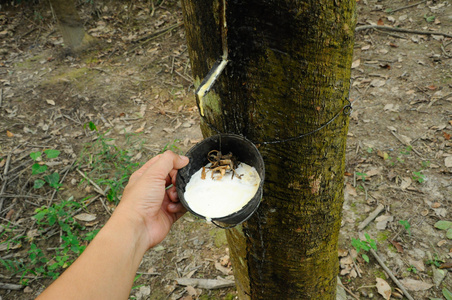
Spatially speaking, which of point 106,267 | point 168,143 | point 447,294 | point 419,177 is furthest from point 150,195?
point 419,177

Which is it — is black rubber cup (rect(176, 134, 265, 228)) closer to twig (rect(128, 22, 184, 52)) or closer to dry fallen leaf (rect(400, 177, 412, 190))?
dry fallen leaf (rect(400, 177, 412, 190))

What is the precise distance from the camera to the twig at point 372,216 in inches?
139

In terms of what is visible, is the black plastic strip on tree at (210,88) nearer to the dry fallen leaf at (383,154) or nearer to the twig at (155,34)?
the dry fallen leaf at (383,154)

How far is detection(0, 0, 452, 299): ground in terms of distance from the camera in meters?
3.37

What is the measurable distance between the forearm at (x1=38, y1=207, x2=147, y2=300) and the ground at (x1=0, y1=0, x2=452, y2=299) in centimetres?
172

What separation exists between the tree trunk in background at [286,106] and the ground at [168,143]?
1.54 metres

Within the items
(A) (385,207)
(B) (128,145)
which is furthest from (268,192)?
(B) (128,145)

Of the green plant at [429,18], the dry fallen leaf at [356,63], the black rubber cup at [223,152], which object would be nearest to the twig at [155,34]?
the dry fallen leaf at [356,63]

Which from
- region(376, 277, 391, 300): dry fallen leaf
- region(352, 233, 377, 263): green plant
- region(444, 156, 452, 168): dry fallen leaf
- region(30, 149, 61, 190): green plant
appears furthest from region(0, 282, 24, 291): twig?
region(444, 156, 452, 168): dry fallen leaf

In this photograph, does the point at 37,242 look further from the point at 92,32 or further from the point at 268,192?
the point at 92,32

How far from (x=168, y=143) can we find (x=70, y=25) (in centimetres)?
450

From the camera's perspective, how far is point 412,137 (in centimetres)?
434

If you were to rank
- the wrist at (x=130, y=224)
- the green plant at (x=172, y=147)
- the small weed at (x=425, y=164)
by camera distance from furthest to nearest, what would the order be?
the green plant at (x=172, y=147), the small weed at (x=425, y=164), the wrist at (x=130, y=224)

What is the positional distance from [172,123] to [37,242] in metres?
2.70
